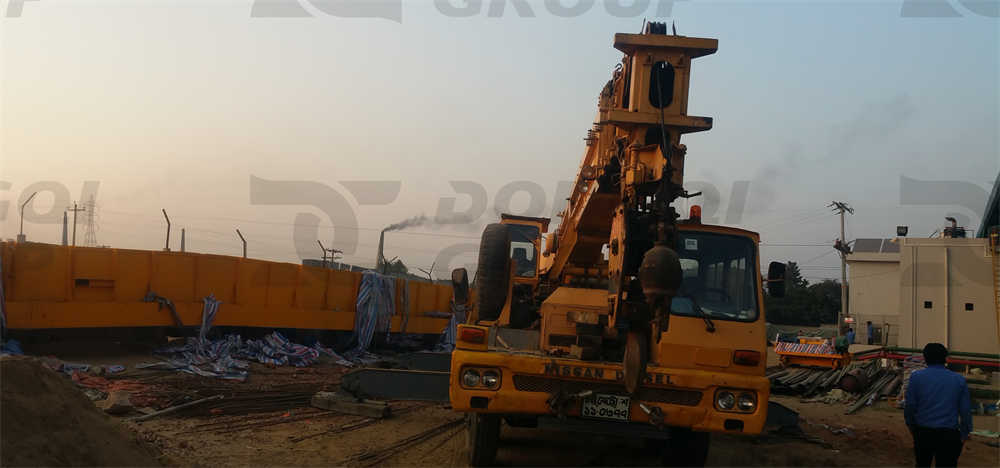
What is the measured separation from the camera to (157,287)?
Result: 13.1m

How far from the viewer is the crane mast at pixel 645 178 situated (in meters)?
5.61

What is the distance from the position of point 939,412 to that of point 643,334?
8.25 ft

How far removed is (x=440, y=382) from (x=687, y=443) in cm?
337

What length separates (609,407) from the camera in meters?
6.06

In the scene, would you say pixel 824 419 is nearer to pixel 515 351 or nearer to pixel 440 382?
pixel 440 382

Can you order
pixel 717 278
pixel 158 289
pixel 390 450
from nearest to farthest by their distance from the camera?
pixel 717 278 < pixel 390 450 < pixel 158 289

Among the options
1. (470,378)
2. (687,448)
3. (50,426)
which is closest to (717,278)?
(687,448)

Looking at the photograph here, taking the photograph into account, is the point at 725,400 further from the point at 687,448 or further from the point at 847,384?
the point at 847,384

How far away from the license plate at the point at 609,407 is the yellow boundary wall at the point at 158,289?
30.3 feet

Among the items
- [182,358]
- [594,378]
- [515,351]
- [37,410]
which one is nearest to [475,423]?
[515,351]

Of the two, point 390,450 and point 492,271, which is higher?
point 492,271

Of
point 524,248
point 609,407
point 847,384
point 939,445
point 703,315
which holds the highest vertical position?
point 524,248

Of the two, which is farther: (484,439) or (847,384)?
(847,384)

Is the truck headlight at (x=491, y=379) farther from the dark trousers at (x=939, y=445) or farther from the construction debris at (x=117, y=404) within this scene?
the construction debris at (x=117, y=404)
